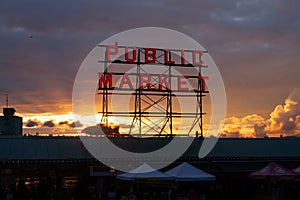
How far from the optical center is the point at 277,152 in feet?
132

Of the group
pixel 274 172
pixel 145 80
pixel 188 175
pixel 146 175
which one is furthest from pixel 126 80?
pixel 274 172

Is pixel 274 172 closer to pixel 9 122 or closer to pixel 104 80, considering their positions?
pixel 104 80

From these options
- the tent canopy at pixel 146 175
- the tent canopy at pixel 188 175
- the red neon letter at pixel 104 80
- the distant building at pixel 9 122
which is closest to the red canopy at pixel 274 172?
the tent canopy at pixel 188 175

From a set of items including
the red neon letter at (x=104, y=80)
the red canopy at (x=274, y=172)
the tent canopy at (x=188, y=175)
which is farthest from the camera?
the red neon letter at (x=104, y=80)

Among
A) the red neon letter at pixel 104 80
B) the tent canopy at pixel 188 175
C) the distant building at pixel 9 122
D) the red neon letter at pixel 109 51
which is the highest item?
the red neon letter at pixel 109 51

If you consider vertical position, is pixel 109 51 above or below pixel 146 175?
above

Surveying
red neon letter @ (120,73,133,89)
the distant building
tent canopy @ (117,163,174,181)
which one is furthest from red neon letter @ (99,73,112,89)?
tent canopy @ (117,163,174,181)

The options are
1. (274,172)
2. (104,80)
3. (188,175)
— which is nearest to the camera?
(188,175)

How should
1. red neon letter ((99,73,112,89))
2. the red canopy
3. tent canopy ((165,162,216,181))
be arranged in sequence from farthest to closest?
red neon letter ((99,73,112,89)), the red canopy, tent canopy ((165,162,216,181))

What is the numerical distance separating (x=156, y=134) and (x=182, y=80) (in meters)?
5.92

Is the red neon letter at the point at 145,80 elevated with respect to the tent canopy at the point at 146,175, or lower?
elevated

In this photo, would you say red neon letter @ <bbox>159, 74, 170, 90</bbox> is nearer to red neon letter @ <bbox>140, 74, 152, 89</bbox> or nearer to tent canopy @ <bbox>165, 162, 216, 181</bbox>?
red neon letter @ <bbox>140, 74, 152, 89</bbox>

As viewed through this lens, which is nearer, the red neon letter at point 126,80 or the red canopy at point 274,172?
the red canopy at point 274,172

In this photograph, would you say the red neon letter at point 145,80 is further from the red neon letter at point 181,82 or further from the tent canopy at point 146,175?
the tent canopy at point 146,175
